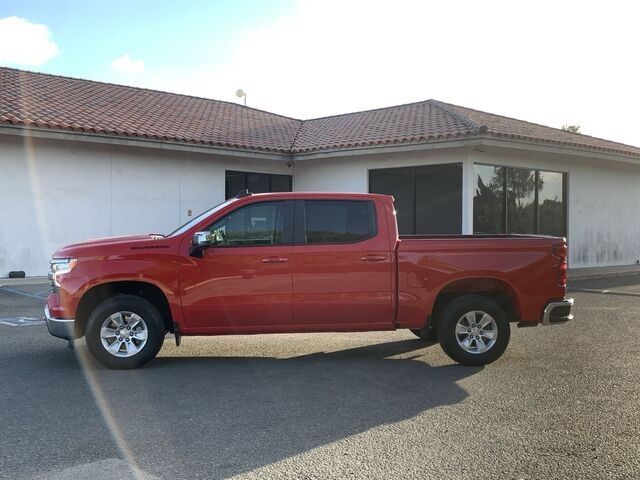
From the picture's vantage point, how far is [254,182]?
17.4 meters

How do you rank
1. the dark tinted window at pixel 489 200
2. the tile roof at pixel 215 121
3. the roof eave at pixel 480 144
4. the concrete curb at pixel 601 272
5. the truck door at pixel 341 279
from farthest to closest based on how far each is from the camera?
the concrete curb at pixel 601 272, the dark tinted window at pixel 489 200, the tile roof at pixel 215 121, the roof eave at pixel 480 144, the truck door at pixel 341 279

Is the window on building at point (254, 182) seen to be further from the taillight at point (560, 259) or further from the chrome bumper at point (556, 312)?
the chrome bumper at point (556, 312)

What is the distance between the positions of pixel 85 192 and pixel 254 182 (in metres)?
5.02

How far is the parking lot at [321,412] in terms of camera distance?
3.88m

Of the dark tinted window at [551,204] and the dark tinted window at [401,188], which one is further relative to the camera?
the dark tinted window at [551,204]

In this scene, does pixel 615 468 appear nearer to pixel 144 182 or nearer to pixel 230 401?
pixel 230 401

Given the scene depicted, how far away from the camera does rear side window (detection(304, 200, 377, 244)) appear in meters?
6.62

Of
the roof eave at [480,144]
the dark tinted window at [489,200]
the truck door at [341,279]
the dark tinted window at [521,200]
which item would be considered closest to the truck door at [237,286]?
the truck door at [341,279]

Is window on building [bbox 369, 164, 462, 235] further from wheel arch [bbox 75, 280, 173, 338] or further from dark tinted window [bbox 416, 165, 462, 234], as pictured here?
wheel arch [bbox 75, 280, 173, 338]

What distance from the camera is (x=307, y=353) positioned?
7266mm

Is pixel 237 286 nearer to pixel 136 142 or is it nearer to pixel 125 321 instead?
pixel 125 321

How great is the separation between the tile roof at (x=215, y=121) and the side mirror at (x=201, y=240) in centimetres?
826

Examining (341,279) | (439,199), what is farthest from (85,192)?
(341,279)

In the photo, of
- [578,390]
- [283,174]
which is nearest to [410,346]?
[578,390]
